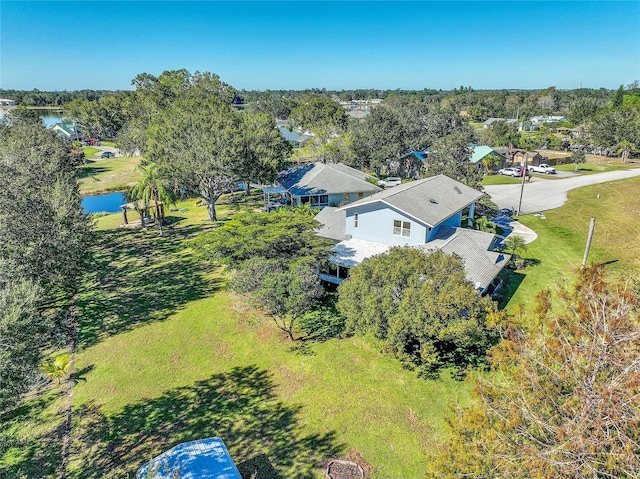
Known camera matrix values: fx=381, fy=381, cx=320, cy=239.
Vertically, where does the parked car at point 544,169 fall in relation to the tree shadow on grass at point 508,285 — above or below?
above

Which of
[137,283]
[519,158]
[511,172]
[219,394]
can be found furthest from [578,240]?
[519,158]

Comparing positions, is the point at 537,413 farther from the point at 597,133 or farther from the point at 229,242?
the point at 597,133

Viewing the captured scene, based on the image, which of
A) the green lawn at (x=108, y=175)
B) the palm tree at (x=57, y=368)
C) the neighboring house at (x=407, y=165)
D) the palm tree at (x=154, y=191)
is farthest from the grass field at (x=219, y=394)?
the green lawn at (x=108, y=175)

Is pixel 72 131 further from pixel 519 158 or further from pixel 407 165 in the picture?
pixel 519 158

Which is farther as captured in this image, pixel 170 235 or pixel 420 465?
pixel 170 235

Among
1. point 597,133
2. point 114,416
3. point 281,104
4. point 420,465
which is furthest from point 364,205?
point 281,104

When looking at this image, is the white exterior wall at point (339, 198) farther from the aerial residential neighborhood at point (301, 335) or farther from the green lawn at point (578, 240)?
the green lawn at point (578, 240)
